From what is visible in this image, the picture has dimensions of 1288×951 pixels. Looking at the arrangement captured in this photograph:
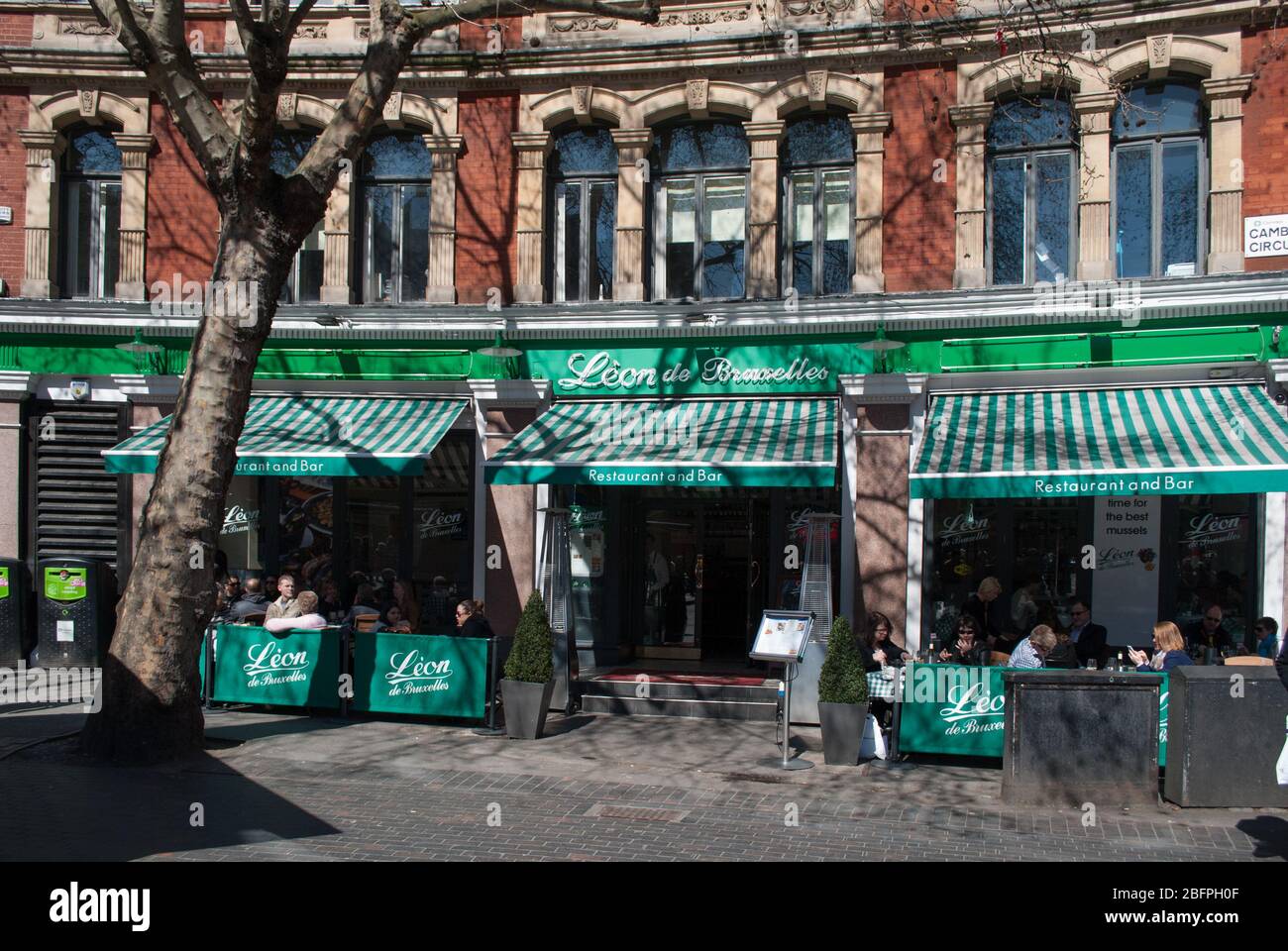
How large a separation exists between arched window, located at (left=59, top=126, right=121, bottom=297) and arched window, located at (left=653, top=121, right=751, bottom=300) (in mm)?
7309

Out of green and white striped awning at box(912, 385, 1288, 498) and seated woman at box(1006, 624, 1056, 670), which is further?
green and white striped awning at box(912, 385, 1288, 498)

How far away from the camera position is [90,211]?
53.1ft

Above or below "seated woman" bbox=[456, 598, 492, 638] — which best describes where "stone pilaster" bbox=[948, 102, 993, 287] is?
above

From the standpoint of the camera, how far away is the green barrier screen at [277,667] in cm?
1257

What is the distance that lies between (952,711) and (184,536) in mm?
6948

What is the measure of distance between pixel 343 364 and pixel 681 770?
25.2 ft

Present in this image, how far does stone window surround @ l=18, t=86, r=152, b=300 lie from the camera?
15703 millimetres

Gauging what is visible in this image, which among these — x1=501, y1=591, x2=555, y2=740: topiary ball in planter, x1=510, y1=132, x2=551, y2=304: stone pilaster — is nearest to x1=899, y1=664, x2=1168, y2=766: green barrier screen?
x1=501, y1=591, x2=555, y2=740: topiary ball in planter

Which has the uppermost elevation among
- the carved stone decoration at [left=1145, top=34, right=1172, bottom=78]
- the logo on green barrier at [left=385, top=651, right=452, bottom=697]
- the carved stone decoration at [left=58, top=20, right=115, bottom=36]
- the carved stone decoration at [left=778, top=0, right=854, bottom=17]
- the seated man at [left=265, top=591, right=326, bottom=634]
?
the carved stone decoration at [left=58, top=20, right=115, bottom=36]

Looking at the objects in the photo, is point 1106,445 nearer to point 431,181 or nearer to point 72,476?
point 431,181

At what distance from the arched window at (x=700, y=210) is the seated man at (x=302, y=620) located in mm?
5874

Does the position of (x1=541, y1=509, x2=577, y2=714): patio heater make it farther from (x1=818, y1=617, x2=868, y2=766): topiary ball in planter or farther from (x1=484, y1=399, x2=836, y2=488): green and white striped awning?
(x1=818, y1=617, x2=868, y2=766): topiary ball in planter
